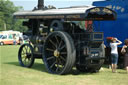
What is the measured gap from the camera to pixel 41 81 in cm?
939

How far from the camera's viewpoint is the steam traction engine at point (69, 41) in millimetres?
10445

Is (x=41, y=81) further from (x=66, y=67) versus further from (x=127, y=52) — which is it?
(x=127, y=52)

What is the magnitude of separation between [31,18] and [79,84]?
4.70 meters

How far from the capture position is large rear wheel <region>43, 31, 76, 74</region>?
10414 millimetres

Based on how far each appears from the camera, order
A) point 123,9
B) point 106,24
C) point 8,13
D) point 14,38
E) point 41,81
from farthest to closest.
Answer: point 8,13 → point 14,38 → point 106,24 → point 123,9 → point 41,81

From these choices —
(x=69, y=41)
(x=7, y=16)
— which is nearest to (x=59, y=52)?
(x=69, y=41)

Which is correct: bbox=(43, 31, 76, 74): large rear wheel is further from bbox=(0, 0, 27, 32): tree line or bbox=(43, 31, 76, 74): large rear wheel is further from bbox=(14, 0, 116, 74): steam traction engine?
bbox=(0, 0, 27, 32): tree line

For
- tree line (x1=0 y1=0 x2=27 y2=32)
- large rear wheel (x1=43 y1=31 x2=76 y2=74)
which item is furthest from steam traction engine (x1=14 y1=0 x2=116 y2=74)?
tree line (x1=0 y1=0 x2=27 y2=32)

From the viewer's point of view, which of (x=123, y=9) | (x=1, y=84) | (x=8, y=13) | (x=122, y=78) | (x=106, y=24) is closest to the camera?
(x=1, y=84)

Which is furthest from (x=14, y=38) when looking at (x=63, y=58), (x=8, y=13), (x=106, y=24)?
(x=8, y=13)

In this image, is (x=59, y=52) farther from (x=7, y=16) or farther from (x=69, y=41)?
(x=7, y=16)

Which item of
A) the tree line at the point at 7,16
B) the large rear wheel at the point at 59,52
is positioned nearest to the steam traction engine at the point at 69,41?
the large rear wheel at the point at 59,52

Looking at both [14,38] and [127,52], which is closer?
[127,52]

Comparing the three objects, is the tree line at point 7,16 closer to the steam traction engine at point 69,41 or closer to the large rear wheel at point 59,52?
the steam traction engine at point 69,41
